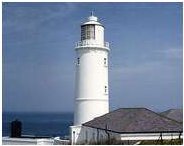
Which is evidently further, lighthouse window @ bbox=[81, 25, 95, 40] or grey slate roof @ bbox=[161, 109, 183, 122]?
grey slate roof @ bbox=[161, 109, 183, 122]

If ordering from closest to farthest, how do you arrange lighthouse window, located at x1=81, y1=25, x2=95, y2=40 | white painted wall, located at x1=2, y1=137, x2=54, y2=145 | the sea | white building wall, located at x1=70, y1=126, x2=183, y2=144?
1. white building wall, located at x1=70, y1=126, x2=183, y2=144
2. white painted wall, located at x1=2, y1=137, x2=54, y2=145
3. lighthouse window, located at x1=81, y1=25, x2=95, y2=40
4. the sea

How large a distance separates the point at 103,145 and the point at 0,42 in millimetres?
3834

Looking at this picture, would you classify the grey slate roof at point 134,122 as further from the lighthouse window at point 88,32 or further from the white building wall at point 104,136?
the lighthouse window at point 88,32

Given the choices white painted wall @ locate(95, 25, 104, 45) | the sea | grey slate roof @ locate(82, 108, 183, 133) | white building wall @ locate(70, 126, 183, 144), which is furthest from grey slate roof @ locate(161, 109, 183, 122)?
the sea

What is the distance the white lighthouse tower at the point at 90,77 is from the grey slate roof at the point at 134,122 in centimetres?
78

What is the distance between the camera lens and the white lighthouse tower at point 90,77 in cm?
1501

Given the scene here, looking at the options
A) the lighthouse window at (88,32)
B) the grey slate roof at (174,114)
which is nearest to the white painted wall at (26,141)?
the lighthouse window at (88,32)

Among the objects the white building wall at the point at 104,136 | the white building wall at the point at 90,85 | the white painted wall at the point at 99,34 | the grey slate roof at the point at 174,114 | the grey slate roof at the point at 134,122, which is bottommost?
the white building wall at the point at 104,136

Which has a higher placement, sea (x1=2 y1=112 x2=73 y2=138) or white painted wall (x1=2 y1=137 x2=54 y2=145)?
sea (x1=2 y1=112 x2=73 y2=138)

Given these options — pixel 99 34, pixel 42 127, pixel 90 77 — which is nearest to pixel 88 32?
pixel 99 34

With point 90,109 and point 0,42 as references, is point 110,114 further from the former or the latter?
point 0,42

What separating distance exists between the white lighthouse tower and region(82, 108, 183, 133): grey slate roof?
0.78 metres

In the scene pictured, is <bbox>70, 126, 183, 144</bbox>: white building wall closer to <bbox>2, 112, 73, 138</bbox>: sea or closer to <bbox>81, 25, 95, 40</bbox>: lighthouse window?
<bbox>2, 112, 73, 138</bbox>: sea

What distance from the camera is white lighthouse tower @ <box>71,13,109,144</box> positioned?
15.0 m
